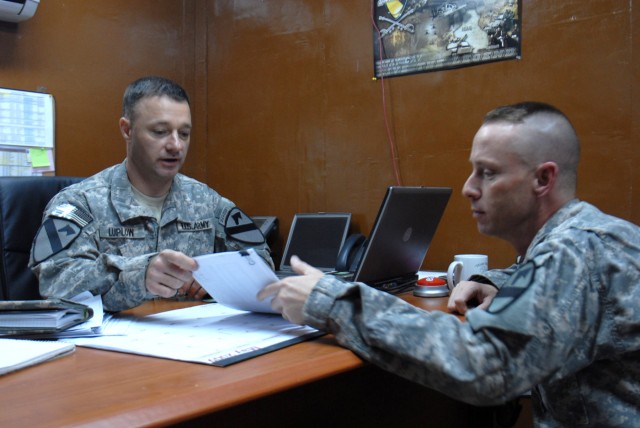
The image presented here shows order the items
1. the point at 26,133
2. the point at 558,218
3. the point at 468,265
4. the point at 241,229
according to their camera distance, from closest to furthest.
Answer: the point at 558,218 < the point at 468,265 < the point at 241,229 < the point at 26,133

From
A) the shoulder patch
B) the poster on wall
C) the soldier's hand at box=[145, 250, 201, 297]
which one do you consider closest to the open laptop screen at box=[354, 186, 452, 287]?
the soldier's hand at box=[145, 250, 201, 297]

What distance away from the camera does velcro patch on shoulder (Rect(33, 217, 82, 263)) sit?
151 cm

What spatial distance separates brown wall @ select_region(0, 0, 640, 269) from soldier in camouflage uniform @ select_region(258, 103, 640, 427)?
43.1 inches

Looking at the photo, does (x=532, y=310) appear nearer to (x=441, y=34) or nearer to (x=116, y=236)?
(x=116, y=236)

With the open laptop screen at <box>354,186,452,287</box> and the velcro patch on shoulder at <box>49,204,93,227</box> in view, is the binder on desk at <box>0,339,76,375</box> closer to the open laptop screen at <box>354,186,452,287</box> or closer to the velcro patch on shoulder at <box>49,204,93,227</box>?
the velcro patch on shoulder at <box>49,204,93,227</box>

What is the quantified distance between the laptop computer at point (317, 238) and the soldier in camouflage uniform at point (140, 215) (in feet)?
1.92

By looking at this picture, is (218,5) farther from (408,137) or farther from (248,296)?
(248,296)

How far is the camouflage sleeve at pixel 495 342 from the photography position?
2.73ft

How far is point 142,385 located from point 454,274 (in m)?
1.07

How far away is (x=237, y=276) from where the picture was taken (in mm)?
1161

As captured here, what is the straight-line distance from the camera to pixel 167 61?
3109 millimetres

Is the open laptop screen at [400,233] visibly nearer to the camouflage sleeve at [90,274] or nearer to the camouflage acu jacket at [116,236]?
the camouflage acu jacket at [116,236]

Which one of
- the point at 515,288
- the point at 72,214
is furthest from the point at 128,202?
the point at 515,288

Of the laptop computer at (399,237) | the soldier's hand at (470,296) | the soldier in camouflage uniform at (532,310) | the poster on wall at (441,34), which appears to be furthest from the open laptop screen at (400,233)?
the poster on wall at (441,34)
